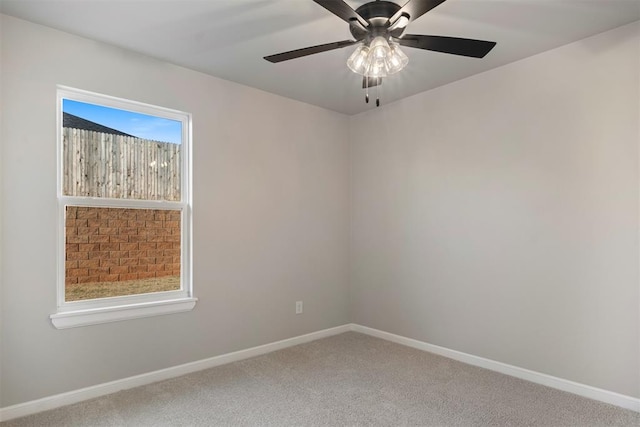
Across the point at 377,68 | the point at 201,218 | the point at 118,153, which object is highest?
the point at 377,68

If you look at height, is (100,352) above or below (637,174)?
below

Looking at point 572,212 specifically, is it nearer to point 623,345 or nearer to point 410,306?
point 623,345

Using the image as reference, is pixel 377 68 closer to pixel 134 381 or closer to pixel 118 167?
pixel 118 167

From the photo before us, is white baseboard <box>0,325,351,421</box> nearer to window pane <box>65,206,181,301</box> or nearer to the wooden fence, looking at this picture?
window pane <box>65,206,181,301</box>

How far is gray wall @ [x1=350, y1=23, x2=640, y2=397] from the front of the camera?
8.43ft

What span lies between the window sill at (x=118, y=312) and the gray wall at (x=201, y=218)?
0.17ft

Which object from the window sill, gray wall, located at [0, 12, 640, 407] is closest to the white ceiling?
gray wall, located at [0, 12, 640, 407]

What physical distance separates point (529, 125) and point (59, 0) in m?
3.24

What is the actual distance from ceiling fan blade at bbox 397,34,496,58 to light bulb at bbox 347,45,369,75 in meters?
0.19

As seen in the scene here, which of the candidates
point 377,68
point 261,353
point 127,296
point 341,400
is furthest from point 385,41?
point 261,353

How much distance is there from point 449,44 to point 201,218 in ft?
7.47

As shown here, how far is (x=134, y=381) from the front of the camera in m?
2.84

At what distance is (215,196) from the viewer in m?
3.34

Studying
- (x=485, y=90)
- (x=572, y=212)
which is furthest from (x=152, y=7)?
(x=572, y=212)
